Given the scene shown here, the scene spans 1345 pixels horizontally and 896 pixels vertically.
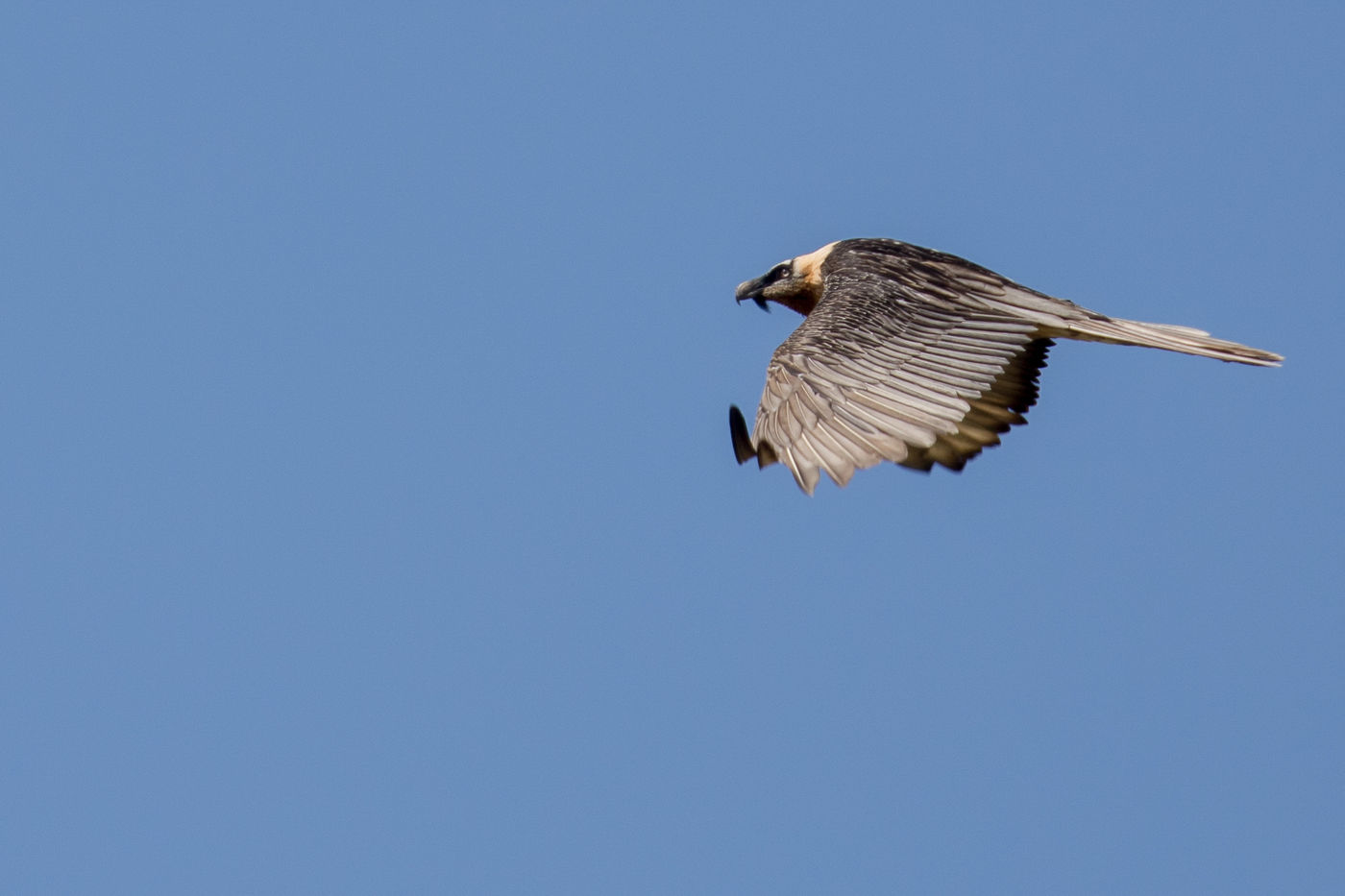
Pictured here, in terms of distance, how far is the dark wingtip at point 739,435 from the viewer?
9.72 m

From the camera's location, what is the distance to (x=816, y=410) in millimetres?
10055

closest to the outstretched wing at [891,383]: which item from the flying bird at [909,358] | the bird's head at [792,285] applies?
the flying bird at [909,358]

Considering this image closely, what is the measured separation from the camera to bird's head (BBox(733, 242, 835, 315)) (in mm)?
14703

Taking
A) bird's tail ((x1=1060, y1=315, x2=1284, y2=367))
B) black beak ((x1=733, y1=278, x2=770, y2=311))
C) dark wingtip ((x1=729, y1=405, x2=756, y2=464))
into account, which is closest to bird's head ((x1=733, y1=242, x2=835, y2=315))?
black beak ((x1=733, y1=278, x2=770, y2=311))

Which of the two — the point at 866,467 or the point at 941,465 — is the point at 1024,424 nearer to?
the point at 941,465

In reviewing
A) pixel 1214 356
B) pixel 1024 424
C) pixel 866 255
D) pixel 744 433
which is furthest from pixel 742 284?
pixel 744 433

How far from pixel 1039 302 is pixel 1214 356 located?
1.18 m

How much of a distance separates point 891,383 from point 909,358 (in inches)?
19.3

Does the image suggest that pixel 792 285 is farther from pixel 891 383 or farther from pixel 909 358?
pixel 891 383

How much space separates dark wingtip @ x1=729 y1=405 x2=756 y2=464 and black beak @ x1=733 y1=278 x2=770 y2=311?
5.77m

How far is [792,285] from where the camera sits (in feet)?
49.1

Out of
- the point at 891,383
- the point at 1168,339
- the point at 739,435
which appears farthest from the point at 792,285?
the point at 739,435

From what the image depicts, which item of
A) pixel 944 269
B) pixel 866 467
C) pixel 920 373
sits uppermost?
pixel 944 269

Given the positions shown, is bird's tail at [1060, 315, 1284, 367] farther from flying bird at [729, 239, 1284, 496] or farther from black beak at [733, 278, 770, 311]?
black beak at [733, 278, 770, 311]
